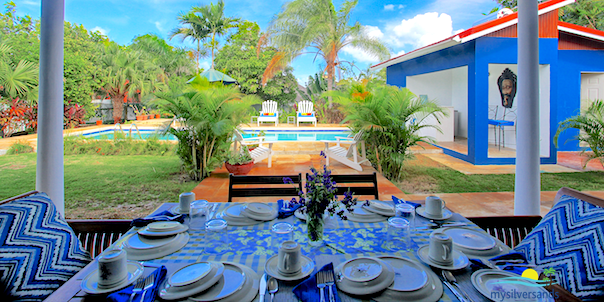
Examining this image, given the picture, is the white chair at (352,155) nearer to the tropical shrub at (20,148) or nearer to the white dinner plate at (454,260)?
the white dinner plate at (454,260)

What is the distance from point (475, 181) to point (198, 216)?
14.8ft

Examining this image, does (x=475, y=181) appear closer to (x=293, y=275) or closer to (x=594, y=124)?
(x=594, y=124)

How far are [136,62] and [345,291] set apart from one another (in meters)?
17.4

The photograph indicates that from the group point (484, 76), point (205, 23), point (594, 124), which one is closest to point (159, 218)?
point (594, 124)

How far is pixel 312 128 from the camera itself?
40.9 ft

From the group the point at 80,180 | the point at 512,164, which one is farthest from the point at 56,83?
the point at 512,164

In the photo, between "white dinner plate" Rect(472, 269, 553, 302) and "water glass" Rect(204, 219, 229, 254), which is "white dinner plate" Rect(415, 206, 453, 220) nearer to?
"white dinner plate" Rect(472, 269, 553, 302)

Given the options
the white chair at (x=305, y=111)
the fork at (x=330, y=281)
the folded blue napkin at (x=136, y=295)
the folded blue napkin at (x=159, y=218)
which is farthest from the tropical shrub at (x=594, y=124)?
the white chair at (x=305, y=111)

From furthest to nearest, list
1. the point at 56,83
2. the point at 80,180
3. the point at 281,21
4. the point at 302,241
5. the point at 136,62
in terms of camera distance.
Answer: the point at 136,62, the point at 281,21, the point at 80,180, the point at 56,83, the point at 302,241

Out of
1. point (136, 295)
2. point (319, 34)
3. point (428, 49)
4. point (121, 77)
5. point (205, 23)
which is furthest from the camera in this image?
point (205, 23)

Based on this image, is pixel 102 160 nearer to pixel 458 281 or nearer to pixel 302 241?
pixel 302 241

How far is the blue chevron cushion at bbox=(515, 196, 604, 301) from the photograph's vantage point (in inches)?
46.6

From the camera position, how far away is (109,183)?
4.96 m

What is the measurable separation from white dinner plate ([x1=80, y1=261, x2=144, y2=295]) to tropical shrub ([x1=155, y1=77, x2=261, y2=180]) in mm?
3518
